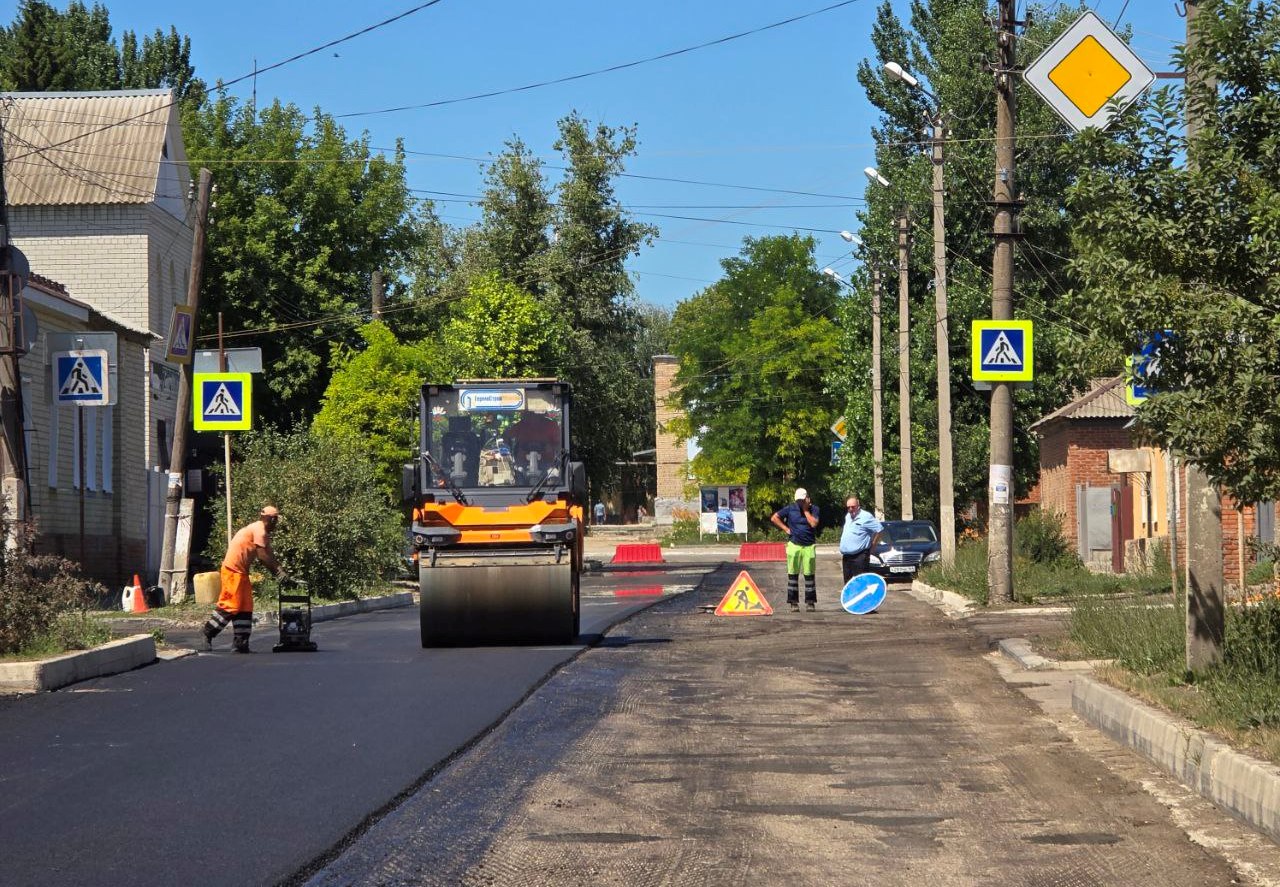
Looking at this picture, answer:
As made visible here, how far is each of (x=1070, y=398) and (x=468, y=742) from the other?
44165 millimetres

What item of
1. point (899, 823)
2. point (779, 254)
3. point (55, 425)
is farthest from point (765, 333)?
point (899, 823)

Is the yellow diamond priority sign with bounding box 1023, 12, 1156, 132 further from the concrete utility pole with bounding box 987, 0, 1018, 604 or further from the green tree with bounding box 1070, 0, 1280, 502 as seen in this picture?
the concrete utility pole with bounding box 987, 0, 1018, 604

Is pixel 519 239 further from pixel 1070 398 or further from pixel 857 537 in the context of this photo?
pixel 857 537

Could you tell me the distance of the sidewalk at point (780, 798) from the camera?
733 centimetres

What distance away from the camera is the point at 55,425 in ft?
105

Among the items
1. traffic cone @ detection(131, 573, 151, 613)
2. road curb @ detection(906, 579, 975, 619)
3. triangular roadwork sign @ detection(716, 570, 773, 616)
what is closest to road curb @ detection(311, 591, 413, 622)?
traffic cone @ detection(131, 573, 151, 613)

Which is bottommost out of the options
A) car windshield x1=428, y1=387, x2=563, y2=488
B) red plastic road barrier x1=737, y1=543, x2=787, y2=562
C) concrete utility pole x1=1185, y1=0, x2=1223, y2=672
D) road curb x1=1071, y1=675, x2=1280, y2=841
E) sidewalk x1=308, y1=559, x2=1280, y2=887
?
red plastic road barrier x1=737, y1=543, x2=787, y2=562

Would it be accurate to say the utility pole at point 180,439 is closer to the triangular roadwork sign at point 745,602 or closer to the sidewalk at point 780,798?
the triangular roadwork sign at point 745,602

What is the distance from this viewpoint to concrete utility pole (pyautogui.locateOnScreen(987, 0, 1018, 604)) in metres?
24.4

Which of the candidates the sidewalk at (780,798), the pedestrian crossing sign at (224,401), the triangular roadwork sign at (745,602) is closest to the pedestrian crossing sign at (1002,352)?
the triangular roadwork sign at (745,602)

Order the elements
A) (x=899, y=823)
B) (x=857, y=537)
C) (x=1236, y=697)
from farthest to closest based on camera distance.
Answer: (x=857, y=537)
(x=1236, y=697)
(x=899, y=823)

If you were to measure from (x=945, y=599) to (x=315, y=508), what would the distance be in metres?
11.4

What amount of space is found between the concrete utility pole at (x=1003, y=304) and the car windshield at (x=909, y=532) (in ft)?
45.1

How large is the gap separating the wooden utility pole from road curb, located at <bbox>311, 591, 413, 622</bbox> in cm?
1607
